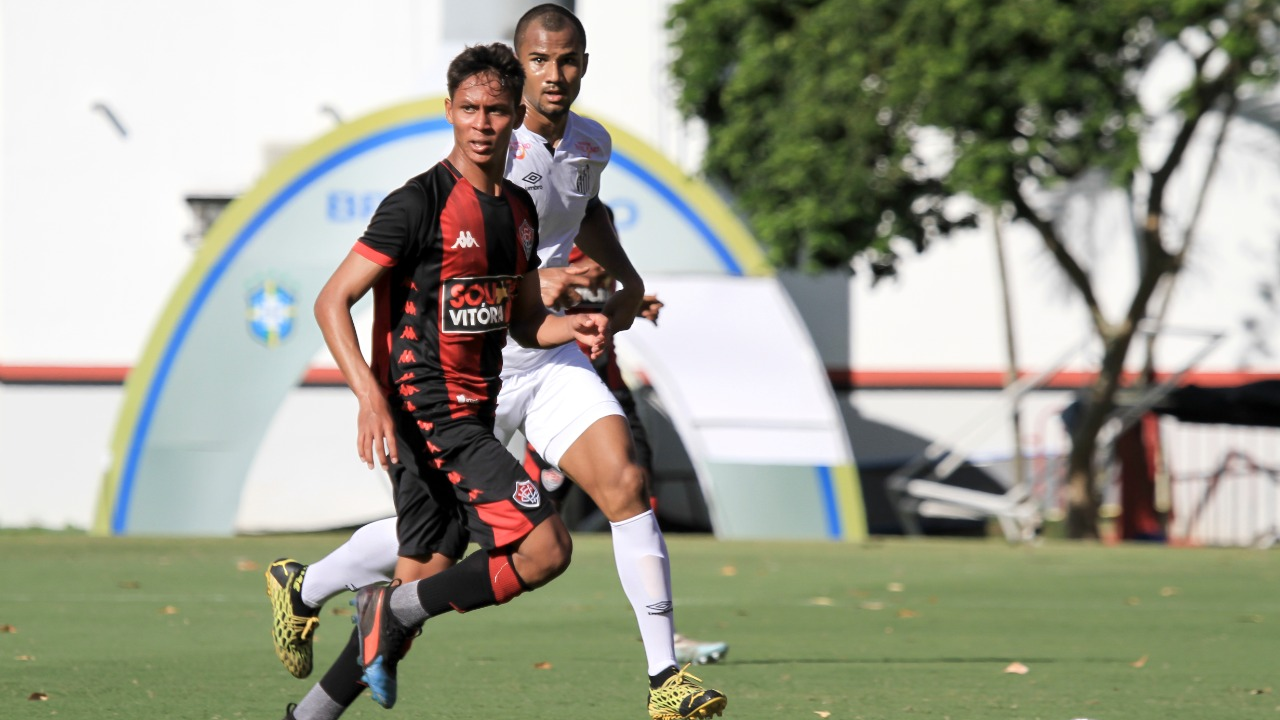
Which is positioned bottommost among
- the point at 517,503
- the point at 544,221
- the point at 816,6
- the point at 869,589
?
the point at 869,589

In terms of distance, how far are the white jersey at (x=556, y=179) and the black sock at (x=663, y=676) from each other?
1095 mm

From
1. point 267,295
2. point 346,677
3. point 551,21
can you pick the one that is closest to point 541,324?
point 551,21

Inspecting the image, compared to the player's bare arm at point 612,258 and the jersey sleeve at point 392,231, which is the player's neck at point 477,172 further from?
the player's bare arm at point 612,258

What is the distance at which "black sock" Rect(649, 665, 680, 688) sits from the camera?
5445 mm

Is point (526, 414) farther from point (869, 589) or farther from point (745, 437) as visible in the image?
point (745, 437)

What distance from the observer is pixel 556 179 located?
6223 mm

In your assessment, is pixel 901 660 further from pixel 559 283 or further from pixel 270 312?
pixel 270 312

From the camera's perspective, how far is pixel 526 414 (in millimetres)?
6000

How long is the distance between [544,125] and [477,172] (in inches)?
32.9

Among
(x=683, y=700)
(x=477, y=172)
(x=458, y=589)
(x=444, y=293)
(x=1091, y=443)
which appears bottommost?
(x=1091, y=443)

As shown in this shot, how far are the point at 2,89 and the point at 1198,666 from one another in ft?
64.0

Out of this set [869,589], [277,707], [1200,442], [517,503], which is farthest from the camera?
[1200,442]

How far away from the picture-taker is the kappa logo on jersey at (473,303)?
17.8ft

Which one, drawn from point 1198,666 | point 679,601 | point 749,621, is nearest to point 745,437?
point 679,601
